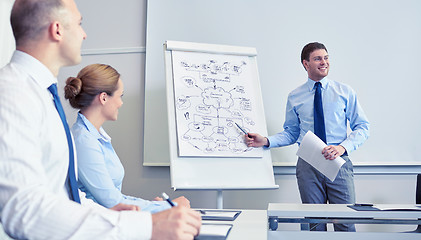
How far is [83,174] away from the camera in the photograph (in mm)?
1540

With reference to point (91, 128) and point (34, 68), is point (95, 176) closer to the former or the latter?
point (91, 128)

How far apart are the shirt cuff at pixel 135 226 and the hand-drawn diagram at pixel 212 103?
2.08 metres

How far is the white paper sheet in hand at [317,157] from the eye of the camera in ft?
8.31

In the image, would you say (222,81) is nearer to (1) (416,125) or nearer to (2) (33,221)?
(1) (416,125)

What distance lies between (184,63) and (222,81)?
315mm

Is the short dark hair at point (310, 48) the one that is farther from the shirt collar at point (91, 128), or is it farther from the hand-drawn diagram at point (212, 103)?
the shirt collar at point (91, 128)

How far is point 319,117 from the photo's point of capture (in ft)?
9.32

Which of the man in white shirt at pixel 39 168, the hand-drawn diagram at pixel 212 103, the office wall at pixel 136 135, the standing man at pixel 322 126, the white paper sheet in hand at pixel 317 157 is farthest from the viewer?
the office wall at pixel 136 135

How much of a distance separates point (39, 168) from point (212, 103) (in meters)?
2.34

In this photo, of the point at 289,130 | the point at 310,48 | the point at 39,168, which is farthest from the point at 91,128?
the point at 310,48

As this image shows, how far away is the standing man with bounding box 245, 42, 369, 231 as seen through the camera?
273 centimetres

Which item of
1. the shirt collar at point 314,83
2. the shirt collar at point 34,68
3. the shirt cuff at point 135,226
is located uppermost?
the shirt collar at point 314,83

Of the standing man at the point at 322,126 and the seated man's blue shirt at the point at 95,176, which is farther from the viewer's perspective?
the standing man at the point at 322,126

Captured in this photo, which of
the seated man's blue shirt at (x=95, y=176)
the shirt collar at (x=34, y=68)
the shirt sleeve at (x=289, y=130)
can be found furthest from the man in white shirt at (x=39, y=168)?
the shirt sleeve at (x=289, y=130)
